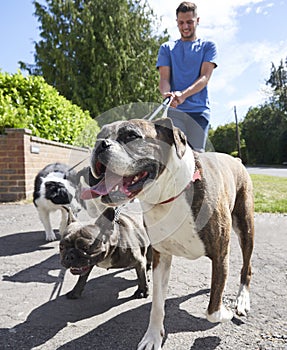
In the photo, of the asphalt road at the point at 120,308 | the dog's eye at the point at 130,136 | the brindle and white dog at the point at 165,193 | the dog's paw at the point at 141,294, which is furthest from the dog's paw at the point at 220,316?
the dog's eye at the point at 130,136

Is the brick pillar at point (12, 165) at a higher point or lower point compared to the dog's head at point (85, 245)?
higher

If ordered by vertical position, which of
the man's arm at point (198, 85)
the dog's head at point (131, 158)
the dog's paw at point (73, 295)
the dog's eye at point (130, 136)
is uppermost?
the man's arm at point (198, 85)

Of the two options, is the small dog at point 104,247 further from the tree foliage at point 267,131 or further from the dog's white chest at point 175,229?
the tree foliage at point 267,131

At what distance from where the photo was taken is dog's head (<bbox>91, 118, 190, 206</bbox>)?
170 cm

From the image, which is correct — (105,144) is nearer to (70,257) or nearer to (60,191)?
(70,257)

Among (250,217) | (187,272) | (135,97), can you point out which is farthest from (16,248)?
(135,97)

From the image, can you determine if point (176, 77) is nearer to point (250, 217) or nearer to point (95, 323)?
point (250, 217)

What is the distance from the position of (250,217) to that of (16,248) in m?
2.62

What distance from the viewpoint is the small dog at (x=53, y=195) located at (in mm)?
4086

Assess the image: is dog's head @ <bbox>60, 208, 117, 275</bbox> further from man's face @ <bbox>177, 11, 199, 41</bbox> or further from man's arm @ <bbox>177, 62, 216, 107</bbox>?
man's face @ <bbox>177, 11, 199, 41</bbox>

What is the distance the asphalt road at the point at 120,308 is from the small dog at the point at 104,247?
22cm

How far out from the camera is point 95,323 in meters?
2.19

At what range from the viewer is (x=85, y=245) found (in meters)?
2.37

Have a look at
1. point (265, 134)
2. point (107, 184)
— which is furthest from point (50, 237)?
point (265, 134)
